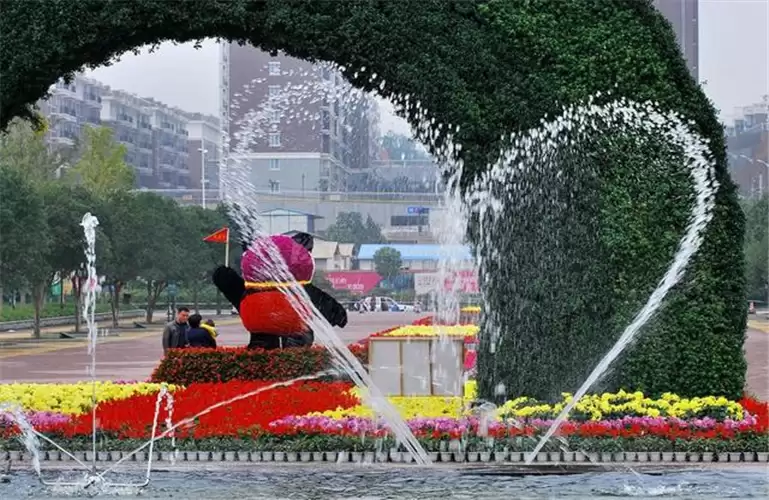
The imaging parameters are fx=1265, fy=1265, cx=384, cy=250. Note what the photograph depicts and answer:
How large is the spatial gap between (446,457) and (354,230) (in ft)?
127

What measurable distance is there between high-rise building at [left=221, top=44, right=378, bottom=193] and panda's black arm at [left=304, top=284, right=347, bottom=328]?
13.2 ft

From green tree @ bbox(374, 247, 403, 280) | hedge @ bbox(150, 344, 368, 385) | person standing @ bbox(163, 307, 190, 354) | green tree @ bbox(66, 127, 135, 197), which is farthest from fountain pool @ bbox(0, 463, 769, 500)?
green tree @ bbox(374, 247, 403, 280)

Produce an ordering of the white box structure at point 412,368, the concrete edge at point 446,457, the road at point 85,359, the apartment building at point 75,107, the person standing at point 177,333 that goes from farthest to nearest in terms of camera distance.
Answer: the apartment building at point 75,107
the road at point 85,359
the person standing at point 177,333
the white box structure at point 412,368
the concrete edge at point 446,457

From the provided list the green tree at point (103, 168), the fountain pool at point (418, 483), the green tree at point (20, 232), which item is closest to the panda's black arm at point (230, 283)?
the fountain pool at point (418, 483)

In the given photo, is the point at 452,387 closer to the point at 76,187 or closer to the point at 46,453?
the point at 46,453

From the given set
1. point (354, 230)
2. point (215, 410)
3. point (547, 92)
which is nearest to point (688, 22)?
point (547, 92)

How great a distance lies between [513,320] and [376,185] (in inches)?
906

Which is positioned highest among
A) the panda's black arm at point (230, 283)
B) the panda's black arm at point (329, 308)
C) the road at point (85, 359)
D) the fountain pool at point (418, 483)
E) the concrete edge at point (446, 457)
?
the panda's black arm at point (230, 283)

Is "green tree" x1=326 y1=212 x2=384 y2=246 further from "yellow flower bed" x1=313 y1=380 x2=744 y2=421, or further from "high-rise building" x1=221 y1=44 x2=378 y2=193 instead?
"yellow flower bed" x1=313 y1=380 x2=744 y2=421

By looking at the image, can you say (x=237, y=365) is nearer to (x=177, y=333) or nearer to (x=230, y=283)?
(x=177, y=333)

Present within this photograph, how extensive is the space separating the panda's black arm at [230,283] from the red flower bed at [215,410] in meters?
2.67

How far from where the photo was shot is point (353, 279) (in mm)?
50156

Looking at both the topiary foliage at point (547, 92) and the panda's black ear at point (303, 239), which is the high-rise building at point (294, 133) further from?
the topiary foliage at point (547, 92)

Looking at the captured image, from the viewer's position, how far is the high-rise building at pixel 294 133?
23000 mm
